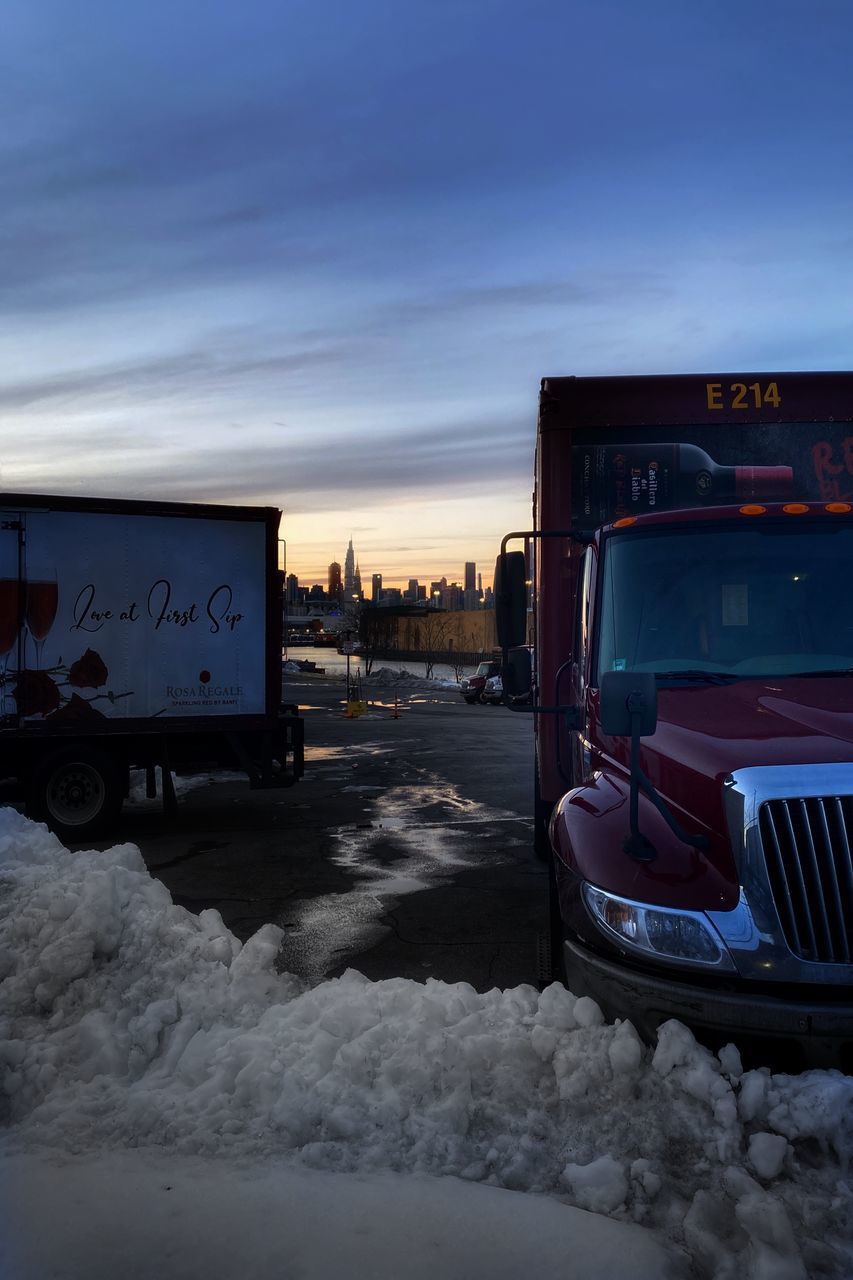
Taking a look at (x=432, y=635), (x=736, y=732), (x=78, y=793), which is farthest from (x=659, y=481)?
(x=432, y=635)

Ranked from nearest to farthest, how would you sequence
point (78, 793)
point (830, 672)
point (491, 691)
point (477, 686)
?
point (830, 672), point (78, 793), point (491, 691), point (477, 686)

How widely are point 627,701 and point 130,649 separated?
838cm

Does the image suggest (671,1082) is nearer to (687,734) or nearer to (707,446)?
(687,734)

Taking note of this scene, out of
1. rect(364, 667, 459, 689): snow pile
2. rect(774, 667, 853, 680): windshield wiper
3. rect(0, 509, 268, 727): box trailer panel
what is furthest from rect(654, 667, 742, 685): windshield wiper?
rect(364, 667, 459, 689): snow pile

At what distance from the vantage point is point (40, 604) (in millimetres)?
10883

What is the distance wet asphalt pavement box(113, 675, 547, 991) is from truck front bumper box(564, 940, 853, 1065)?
2.43m

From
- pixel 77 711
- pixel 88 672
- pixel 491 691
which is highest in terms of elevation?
pixel 88 672

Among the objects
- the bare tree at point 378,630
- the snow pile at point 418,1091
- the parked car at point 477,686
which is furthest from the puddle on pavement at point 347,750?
the bare tree at point 378,630

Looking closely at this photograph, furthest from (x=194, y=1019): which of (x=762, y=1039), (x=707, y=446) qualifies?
(x=707, y=446)

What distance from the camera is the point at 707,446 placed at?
6.69m

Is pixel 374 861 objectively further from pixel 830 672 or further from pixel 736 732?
pixel 736 732

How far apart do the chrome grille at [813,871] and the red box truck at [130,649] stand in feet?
28.6

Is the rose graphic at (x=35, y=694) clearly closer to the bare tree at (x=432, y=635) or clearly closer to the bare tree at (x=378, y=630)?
the bare tree at (x=432, y=635)

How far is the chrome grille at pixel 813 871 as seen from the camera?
3227 mm
